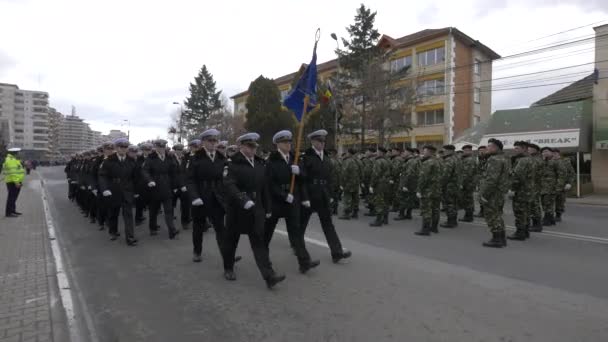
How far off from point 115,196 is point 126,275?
2615 millimetres

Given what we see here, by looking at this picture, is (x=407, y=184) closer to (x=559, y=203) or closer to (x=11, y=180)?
(x=559, y=203)

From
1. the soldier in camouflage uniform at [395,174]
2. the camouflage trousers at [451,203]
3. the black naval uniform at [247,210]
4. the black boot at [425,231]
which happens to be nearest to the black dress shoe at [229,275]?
the black naval uniform at [247,210]

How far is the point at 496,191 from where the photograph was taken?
707 cm

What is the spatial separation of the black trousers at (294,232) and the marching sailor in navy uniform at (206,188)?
33.0 inches

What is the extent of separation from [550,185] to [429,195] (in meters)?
3.79

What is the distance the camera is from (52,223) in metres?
10.1

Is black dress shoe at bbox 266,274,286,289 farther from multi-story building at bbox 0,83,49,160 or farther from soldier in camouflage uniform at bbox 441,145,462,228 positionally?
multi-story building at bbox 0,83,49,160

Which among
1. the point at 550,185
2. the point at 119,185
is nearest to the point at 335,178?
the point at 550,185

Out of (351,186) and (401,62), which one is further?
(401,62)

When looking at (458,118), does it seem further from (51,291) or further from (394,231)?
(51,291)

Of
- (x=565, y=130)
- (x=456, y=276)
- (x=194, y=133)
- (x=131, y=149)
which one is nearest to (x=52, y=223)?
(x=131, y=149)

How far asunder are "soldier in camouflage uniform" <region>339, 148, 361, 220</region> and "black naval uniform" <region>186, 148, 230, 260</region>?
4.39 m

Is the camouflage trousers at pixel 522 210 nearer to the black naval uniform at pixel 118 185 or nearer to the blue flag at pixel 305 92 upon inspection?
the blue flag at pixel 305 92

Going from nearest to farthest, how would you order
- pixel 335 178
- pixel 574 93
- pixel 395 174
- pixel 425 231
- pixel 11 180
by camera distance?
1. pixel 425 231
2. pixel 395 174
3. pixel 11 180
4. pixel 335 178
5. pixel 574 93
